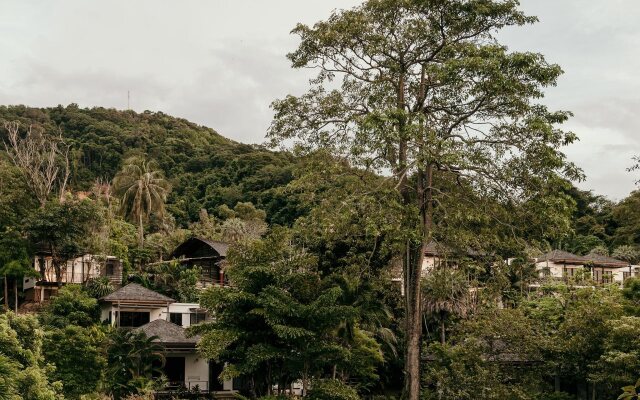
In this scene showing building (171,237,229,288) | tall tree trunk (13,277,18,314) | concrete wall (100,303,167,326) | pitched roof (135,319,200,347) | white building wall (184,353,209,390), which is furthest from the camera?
building (171,237,229,288)

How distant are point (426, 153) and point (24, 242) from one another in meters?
25.7

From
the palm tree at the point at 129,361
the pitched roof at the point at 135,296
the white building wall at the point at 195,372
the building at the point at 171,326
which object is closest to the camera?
the palm tree at the point at 129,361

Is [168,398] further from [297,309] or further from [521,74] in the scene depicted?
[521,74]

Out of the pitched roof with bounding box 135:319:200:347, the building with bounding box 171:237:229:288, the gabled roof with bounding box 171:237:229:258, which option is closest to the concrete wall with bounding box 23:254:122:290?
the building with bounding box 171:237:229:288

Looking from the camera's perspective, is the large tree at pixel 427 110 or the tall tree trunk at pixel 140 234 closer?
Answer: the large tree at pixel 427 110

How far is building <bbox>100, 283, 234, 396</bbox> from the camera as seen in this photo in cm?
3173

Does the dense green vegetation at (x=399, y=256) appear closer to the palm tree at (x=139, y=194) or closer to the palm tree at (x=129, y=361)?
the palm tree at (x=129, y=361)

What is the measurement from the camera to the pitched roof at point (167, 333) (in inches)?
1233

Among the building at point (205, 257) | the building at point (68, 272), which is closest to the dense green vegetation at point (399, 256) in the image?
the building at point (68, 272)

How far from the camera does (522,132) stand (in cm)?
2064

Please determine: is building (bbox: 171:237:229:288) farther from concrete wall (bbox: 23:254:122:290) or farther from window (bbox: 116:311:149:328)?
window (bbox: 116:311:149:328)

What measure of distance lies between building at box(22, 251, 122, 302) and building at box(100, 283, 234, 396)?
5.06 meters

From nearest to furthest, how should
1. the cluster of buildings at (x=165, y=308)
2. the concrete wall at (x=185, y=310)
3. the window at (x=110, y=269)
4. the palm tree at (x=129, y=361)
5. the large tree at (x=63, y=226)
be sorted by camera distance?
the palm tree at (x=129, y=361), the cluster of buildings at (x=165, y=308), the concrete wall at (x=185, y=310), the large tree at (x=63, y=226), the window at (x=110, y=269)

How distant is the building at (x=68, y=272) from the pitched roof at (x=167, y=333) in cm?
891
